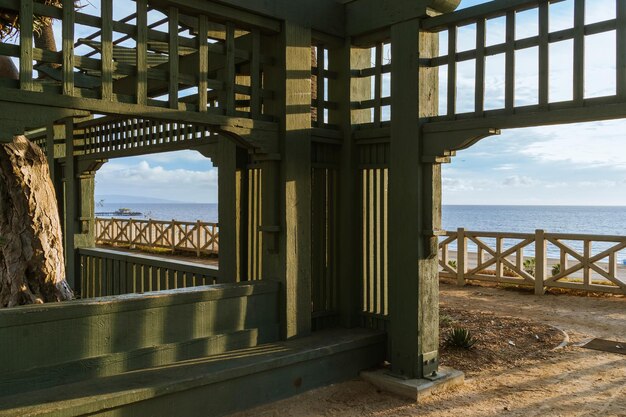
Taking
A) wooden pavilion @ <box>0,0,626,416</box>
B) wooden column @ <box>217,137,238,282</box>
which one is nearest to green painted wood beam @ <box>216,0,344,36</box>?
wooden pavilion @ <box>0,0,626,416</box>

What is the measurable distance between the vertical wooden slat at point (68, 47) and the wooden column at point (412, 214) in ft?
9.76

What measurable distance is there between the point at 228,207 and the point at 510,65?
3397 millimetres

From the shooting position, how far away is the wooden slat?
13.6 ft

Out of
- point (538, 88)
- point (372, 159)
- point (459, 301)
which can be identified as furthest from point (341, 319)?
point (459, 301)

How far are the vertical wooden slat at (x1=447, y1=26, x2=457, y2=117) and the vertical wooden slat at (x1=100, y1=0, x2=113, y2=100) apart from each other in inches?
119

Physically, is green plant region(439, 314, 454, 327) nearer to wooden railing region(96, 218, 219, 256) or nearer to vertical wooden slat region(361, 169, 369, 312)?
vertical wooden slat region(361, 169, 369, 312)

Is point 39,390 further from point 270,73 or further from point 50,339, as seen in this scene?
point 270,73

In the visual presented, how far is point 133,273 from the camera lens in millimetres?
7953

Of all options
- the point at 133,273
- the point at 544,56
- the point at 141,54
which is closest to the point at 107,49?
the point at 141,54

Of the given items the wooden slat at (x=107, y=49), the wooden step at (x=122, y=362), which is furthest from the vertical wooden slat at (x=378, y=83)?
the wooden slat at (x=107, y=49)

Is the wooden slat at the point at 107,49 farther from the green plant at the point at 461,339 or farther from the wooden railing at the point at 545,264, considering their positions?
the wooden railing at the point at 545,264

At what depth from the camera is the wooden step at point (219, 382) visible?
375 centimetres

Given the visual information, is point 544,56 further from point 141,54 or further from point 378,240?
point 141,54

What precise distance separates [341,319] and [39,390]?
3.24 metres
